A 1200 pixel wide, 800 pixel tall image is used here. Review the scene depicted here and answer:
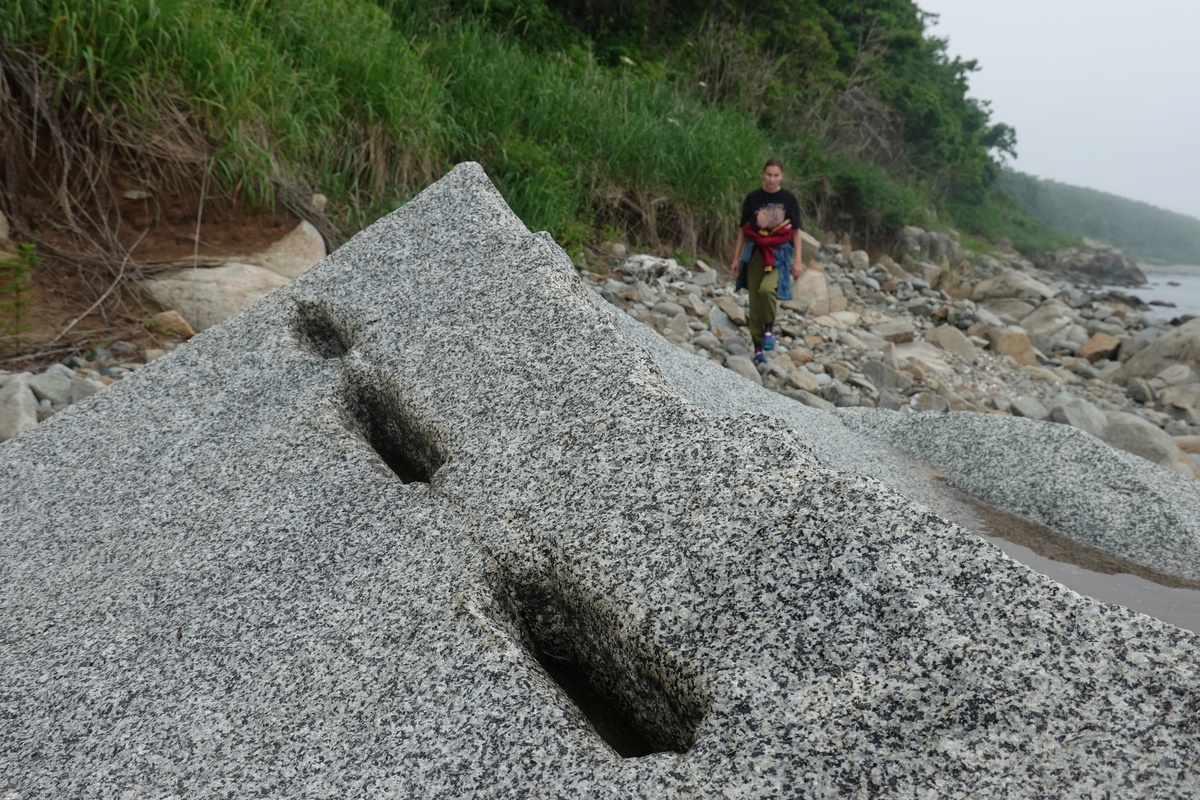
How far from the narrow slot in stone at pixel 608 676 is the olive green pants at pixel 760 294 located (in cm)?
382

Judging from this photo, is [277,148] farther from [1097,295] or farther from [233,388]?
[1097,295]

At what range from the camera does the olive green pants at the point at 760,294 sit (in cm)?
488

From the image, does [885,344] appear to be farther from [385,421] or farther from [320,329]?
[385,421]

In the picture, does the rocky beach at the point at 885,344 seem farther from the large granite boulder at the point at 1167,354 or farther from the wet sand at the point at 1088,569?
the wet sand at the point at 1088,569

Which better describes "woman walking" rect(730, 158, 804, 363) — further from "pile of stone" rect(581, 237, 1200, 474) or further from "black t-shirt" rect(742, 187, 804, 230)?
"pile of stone" rect(581, 237, 1200, 474)

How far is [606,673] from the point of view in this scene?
1248mm

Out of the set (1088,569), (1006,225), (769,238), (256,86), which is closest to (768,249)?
(769,238)

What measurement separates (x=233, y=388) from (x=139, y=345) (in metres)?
1.63

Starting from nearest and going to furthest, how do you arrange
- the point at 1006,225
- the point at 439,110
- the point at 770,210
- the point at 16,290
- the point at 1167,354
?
the point at 16,290 → the point at 770,210 → the point at 439,110 → the point at 1167,354 → the point at 1006,225

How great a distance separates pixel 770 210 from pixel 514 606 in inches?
156

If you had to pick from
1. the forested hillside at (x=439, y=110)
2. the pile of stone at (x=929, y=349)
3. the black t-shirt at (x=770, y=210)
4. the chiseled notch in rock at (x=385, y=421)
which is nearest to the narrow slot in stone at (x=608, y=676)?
the chiseled notch in rock at (x=385, y=421)

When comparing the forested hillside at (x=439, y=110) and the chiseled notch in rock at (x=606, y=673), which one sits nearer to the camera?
the chiseled notch in rock at (x=606, y=673)

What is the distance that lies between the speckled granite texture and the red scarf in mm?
3189

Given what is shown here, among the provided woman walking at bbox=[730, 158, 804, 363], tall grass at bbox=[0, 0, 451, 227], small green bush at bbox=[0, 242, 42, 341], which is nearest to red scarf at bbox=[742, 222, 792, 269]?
woman walking at bbox=[730, 158, 804, 363]
